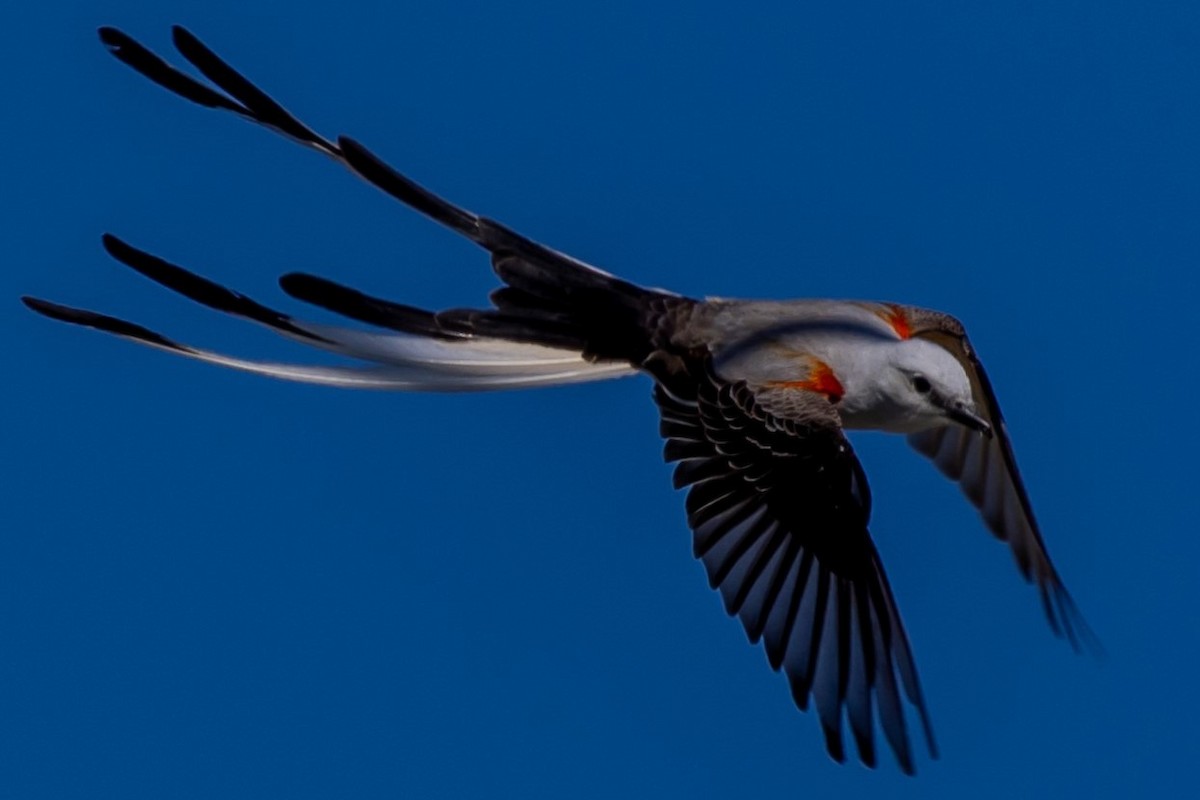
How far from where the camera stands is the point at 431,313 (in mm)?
5473

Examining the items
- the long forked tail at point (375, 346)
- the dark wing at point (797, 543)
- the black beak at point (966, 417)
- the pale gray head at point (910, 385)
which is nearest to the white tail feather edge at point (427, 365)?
the long forked tail at point (375, 346)

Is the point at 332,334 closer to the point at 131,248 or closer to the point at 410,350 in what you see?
the point at 410,350

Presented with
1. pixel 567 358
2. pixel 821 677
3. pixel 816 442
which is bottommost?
pixel 821 677

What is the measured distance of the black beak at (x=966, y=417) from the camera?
18.3 feet

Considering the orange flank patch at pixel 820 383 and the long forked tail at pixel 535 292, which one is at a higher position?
the long forked tail at pixel 535 292

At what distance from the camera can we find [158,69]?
512cm

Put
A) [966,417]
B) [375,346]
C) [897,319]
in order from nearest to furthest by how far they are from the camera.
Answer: [375,346]
[966,417]
[897,319]

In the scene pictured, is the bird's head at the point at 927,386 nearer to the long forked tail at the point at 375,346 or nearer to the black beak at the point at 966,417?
the black beak at the point at 966,417

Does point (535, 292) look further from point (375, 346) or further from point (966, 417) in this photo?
point (966, 417)

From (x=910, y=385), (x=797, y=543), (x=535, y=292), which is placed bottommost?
(x=797, y=543)

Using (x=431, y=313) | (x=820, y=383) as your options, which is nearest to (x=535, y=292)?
(x=431, y=313)

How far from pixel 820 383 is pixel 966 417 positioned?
1.42 feet

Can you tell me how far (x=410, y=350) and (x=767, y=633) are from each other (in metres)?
1.22

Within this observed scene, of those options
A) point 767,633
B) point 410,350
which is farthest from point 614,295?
point 767,633
